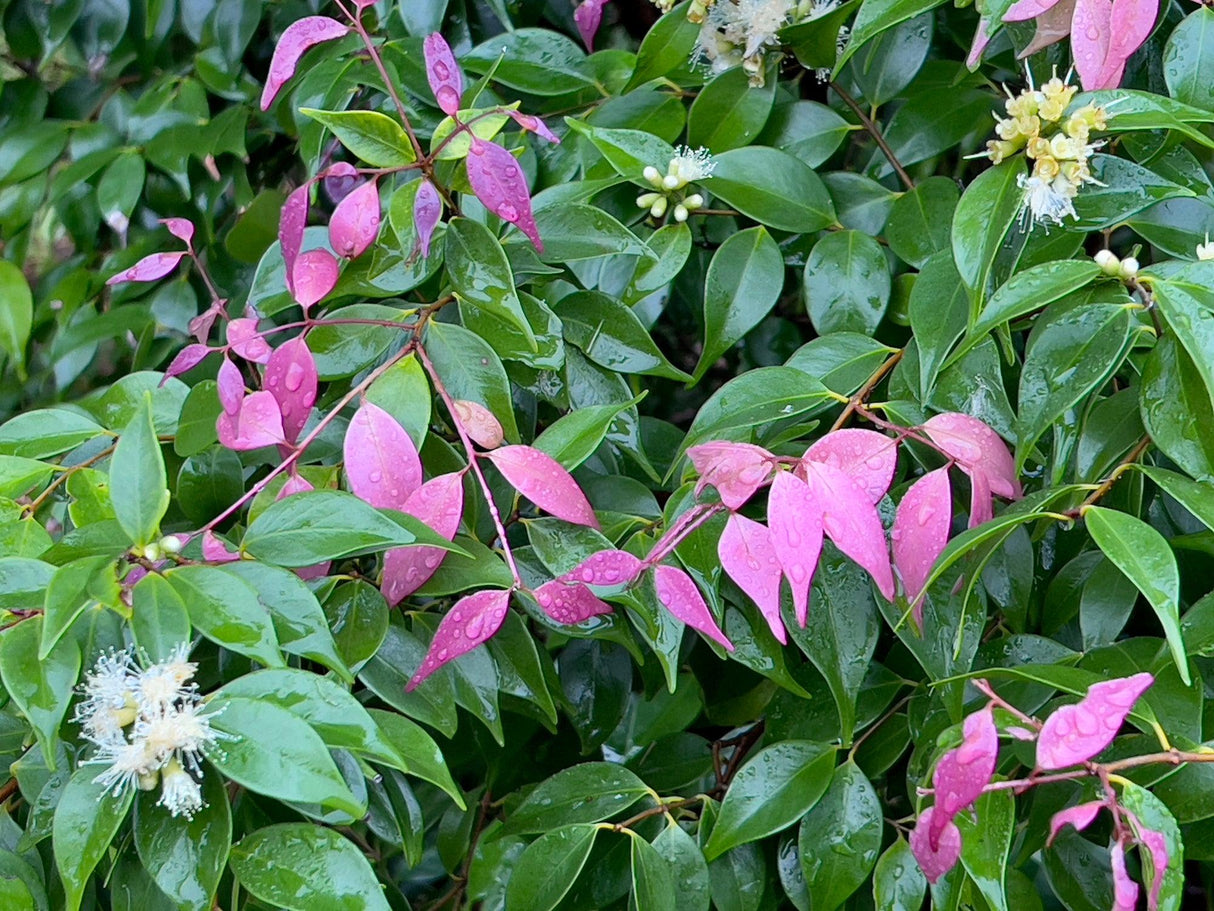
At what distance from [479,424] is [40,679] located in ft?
0.67

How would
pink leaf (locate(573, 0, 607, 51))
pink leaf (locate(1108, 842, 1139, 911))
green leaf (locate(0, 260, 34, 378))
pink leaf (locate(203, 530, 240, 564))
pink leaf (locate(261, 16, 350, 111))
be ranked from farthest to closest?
green leaf (locate(0, 260, 34, 378))
pink leaf (locate(573, 0, 607, 51))
pink leaf (locate(261, 16, 350, 111))
pink leaf (locate(203, 530, 240, 564))
pink leaf (locate(1108, 842, 1139, 911))

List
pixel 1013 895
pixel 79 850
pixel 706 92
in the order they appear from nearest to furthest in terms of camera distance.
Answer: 1. pixel 79 850
2. pixel 1013 895
3. pixel 706 92

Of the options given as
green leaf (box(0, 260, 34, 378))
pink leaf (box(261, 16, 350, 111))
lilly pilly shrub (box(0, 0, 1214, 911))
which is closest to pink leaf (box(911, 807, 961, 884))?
lilly pilly shrub (box(0, 0, 1214, 911))

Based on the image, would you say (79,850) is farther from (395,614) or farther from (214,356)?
(214,356)

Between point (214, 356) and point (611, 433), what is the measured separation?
0.31m

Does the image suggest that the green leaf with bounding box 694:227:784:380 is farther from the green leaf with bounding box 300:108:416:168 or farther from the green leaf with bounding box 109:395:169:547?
the green leaf with bounding box 109:395:169:547

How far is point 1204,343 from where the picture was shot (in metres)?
0.42

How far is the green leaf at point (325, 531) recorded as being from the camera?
43 cm

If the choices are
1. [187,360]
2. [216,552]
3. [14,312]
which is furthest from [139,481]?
[14,312]

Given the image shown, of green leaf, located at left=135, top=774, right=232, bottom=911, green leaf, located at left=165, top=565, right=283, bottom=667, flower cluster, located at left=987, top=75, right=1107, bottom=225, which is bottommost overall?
green leaf, located at left=135, top=774, right=232, bottom=911

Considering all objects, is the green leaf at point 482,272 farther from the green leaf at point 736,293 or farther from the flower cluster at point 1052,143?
the flower cluster at point 1052,143

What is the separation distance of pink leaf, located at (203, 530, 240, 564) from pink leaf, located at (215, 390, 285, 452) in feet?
0.17

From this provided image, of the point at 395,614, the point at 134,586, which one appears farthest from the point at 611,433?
the point at 134,586

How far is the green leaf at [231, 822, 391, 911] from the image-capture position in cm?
41
